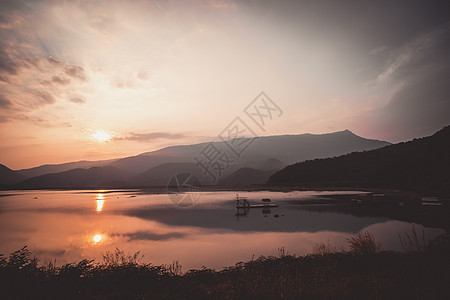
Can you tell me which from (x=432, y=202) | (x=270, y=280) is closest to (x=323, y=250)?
(x=270, y=280)

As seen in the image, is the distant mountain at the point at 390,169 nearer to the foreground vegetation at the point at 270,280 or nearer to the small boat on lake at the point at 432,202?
the small boat on lake at the point at 432,202

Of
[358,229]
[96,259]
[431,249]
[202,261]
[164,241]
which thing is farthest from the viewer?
[358,229]

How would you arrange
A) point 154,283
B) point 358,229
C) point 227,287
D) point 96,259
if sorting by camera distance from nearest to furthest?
1. point 227,287
2. point 154,283
3. point 96,259
4. point 358,229

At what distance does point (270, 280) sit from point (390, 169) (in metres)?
93.5

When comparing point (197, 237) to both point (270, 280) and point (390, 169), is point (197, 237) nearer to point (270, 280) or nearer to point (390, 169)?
point (270, 280)

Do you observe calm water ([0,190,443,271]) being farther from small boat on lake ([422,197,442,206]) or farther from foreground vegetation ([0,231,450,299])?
small boat on lake ([422,197,442,206])

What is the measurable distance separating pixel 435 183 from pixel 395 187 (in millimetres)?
15930

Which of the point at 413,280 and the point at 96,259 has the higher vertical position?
the point at 413,280

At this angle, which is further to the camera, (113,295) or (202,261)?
(202,261)

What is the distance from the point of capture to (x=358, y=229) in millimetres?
25375

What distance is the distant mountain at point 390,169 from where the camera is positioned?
203ft

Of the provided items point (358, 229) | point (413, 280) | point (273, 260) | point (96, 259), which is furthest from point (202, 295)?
point (358, 229)

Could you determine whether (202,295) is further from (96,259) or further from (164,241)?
(164,241)

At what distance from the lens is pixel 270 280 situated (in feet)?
33.2
